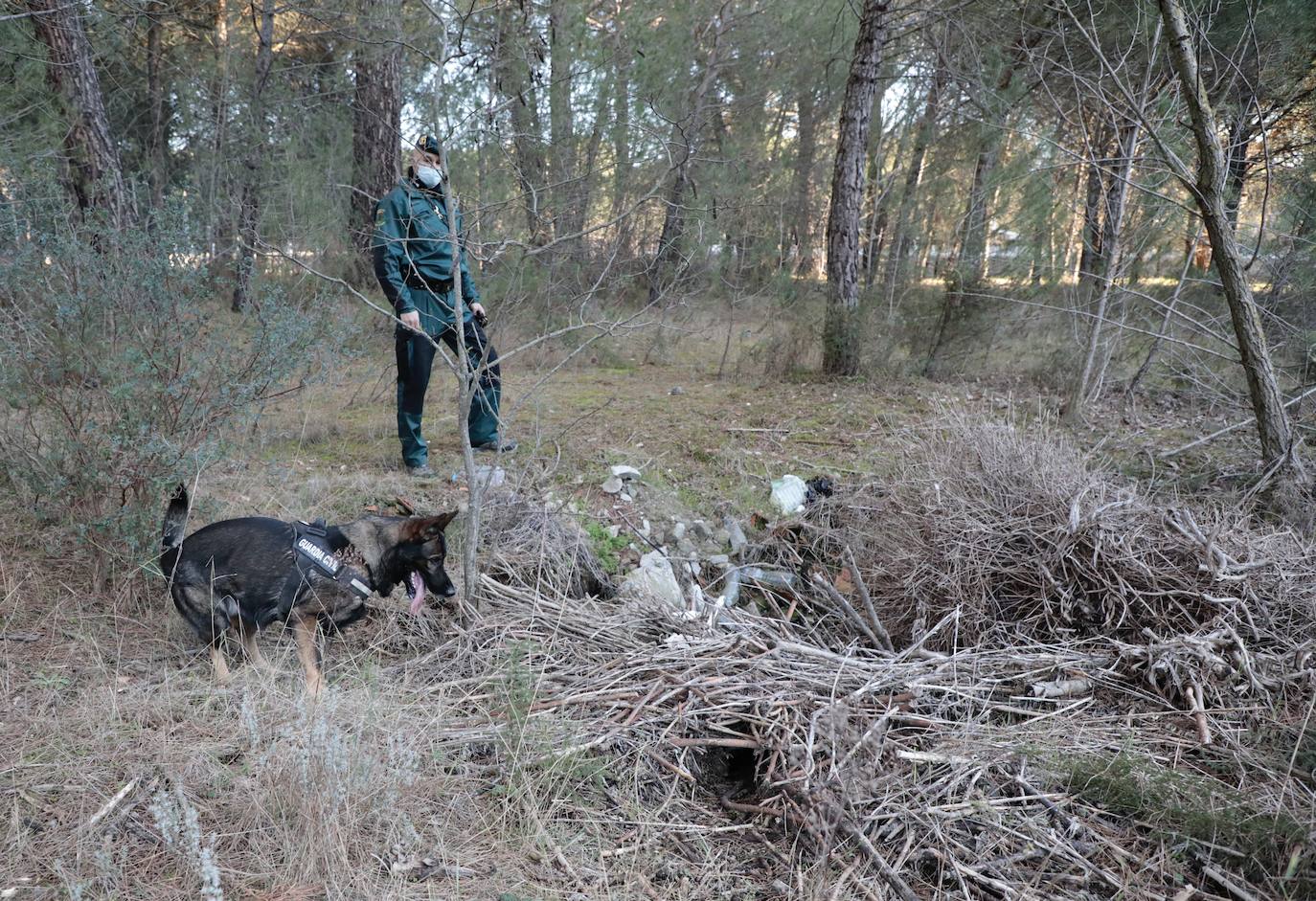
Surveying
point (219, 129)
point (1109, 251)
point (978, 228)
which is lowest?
point (1109, 251)

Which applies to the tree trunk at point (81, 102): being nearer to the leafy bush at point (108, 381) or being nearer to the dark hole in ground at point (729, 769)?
the leafy bush at point (108, 381)

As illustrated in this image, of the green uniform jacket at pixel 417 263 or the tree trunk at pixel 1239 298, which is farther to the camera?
the tree trunk at pixel 1239 298

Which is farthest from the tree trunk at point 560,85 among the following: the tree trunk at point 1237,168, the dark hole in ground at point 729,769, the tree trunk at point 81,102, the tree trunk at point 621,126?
the tree trunk at point 1237,168

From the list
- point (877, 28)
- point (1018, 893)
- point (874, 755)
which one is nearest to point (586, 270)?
point (877, 28)

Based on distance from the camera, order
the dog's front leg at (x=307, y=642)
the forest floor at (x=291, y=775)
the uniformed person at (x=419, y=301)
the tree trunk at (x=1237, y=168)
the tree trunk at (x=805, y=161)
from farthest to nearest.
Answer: the tree trunk at (x=805, y=161)
the tree trunk at (x=1237, y=168)
the uniformed person at (x=419, y=301)
the dog's front leg at (x=307, y=642)
the forest floor at (x=291, y=775)

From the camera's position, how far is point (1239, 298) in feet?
15.5

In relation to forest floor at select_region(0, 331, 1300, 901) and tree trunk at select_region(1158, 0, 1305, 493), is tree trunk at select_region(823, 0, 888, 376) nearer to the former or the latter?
tree trunk at select_region(1158, 0, 1305, 493)

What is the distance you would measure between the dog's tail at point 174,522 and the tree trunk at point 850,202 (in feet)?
20.7

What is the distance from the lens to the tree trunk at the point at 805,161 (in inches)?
496

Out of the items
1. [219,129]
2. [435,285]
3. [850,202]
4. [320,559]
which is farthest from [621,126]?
[320,559]

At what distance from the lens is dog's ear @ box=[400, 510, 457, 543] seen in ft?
10.5

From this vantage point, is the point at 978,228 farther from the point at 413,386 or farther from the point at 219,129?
the point at 219,129

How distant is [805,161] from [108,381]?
12.0 metres

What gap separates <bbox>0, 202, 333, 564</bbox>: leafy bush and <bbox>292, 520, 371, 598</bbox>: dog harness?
0.73m
